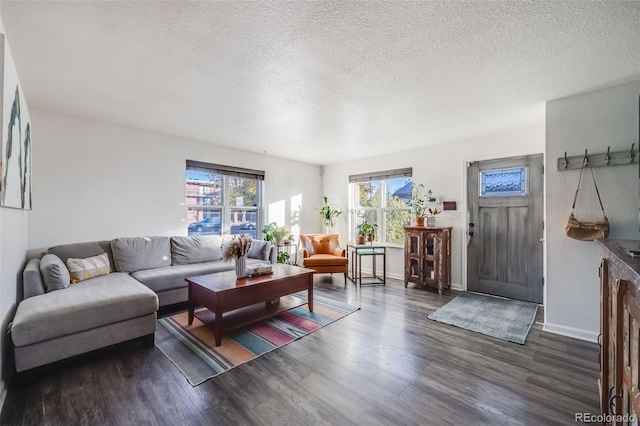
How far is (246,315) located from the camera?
302cm

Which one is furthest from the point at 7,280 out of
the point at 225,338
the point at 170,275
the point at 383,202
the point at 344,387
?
the point at 383,202

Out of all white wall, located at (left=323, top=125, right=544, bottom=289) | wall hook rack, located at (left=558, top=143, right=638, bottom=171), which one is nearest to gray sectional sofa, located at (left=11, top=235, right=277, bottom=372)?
white wall, located at (left=323, top=125, right=544, bottom=289)

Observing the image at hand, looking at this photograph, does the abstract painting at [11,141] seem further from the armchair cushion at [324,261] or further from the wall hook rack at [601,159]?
the wall hook rack at [601,159]

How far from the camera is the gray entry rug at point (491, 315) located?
2.75 meters

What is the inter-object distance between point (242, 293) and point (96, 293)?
122 centimetres

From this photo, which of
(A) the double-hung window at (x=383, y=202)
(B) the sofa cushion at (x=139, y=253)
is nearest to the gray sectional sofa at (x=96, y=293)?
(B) the sofa cushion at (x=139, y=253)

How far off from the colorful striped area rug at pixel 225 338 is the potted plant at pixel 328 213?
2591 mm

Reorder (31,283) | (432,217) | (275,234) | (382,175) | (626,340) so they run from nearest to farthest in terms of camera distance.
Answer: (626,340) → (31,283) → (432,217) → (275,234) → (382,175)

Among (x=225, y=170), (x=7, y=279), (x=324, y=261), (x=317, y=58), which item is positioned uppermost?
(x=317, y=58)

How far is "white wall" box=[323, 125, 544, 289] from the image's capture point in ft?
12.3

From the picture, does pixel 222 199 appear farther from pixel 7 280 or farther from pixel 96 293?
pixel 7 280

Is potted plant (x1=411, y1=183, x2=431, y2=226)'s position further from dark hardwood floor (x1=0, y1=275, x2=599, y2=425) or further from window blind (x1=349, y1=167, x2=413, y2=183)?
dark hardwood floor (x1=0, y1=275, x2=599, y2=425)

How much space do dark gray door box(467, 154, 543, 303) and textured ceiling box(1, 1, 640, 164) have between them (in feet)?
2.59

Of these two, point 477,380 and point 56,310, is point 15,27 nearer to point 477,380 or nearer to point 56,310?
point 56,310
